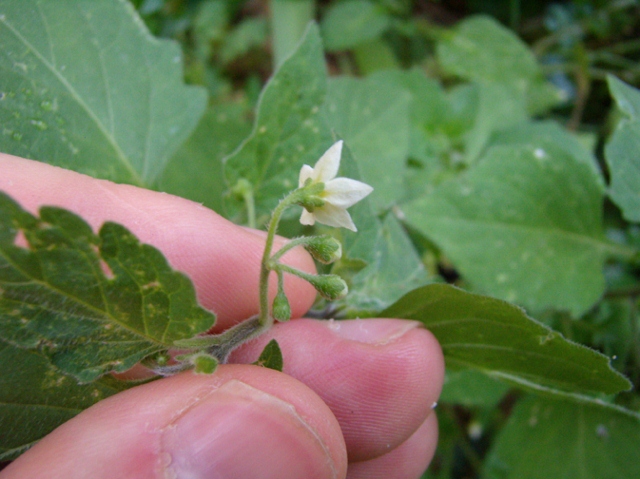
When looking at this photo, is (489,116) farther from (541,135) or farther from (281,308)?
(281,308)

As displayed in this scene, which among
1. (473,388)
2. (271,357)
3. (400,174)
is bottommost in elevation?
(473,388)

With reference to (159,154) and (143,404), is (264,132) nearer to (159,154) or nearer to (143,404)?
Answer: (159,154)

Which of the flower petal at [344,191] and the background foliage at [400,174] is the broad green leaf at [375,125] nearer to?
the background foliage at [400,174]

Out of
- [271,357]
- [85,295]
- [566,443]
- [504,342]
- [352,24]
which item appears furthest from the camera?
[352,24]

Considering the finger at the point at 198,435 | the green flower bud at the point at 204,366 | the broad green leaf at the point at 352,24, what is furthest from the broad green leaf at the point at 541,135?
the green flower bud at the point at 204,366

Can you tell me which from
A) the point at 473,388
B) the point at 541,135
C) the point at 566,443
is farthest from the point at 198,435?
the point at 541,135

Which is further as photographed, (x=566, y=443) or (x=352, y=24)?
(x=352, y=24)

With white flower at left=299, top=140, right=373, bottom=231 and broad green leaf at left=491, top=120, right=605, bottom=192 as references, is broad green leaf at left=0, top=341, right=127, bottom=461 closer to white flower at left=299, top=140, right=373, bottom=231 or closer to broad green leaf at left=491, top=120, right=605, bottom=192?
white flower at left=299, top=140, right=373, bottom=231
